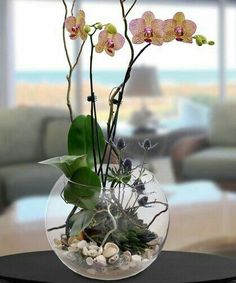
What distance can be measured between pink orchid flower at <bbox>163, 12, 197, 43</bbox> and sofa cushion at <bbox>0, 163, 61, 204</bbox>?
2.13m

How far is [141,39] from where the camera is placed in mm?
1048

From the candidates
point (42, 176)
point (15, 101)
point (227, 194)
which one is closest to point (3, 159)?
point (42, 176)

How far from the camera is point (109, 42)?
105 centimetres

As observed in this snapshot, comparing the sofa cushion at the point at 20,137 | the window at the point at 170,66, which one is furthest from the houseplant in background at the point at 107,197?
the window at the point at 170,66

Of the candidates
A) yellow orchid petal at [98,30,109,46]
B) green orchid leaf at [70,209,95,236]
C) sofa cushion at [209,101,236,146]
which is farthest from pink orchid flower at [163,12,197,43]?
sofa cushion at [209,101,236,146]

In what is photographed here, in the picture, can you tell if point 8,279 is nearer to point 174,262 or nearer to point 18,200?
point 174,262

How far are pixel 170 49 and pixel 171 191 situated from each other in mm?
1116

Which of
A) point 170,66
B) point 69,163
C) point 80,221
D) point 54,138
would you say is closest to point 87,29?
point 69,163

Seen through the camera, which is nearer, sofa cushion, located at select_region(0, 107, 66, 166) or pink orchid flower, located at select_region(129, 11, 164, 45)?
pink orchid flower, located at select_region(129, 11, 164, 45)

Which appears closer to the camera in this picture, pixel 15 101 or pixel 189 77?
pixel 15 101

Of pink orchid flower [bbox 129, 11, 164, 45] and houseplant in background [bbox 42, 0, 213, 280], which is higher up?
pink orchid flower [bbox 129, 11, 164, 45]

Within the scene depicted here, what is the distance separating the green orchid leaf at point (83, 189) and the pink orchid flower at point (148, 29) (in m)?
0.27

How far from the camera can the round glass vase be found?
101 centimetres

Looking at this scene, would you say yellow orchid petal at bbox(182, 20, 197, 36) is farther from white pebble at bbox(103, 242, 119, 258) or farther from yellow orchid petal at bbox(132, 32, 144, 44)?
white pebble at bbox(103, 242, 119, 258)
